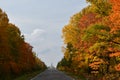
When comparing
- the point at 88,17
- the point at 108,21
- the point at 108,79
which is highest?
the point at 88,17

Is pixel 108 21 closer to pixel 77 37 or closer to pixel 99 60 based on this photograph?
A: pixel 99 60

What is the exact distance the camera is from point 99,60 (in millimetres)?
40062

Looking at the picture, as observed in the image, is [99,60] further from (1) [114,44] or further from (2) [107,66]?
(1) [114,44]

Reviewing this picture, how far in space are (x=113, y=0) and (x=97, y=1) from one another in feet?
14.9

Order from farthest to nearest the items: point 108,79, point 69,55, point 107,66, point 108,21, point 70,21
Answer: point 69,55, point 70,21, point 107,66, point 108,79, point 108,21

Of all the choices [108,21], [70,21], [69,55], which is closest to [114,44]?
[108,21]

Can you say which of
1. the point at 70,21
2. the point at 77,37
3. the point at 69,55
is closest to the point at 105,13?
the point at 77,37

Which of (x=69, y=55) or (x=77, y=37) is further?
(x=69, y=55)

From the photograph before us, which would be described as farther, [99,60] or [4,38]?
[4,38]

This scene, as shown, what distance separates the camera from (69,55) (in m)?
79.8

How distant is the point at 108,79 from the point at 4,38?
25.3 m

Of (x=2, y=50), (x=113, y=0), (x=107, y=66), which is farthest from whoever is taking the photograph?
(x=2, y=50)

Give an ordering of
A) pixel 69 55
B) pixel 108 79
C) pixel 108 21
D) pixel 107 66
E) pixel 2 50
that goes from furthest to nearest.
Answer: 1. pixel 69 55
2. pixel 2 50
3. pixel 107 66
4. pixel 108 79
5. pixel 108 21

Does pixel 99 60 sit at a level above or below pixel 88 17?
below
